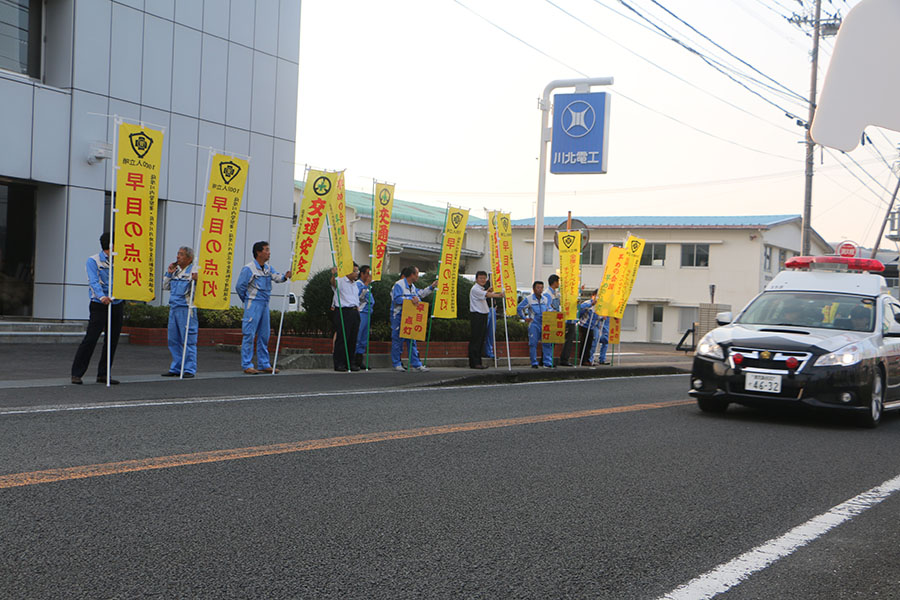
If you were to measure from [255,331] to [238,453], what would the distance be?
6545 mm

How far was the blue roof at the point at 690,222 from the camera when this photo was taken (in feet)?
142

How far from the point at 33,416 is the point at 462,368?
34.0ft

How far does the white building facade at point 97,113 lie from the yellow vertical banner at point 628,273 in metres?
8.68

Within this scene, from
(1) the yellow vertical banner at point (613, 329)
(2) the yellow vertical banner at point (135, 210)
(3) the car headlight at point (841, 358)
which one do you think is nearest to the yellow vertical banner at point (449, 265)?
(1) the yellow vertical banner at point (613, 329)

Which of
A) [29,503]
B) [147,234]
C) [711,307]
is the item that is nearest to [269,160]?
[147,234]

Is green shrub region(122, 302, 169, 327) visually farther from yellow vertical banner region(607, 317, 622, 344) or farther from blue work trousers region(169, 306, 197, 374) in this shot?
yellow vertical banner region(607, 317, 622, 344)

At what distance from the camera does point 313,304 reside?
53.1 feet

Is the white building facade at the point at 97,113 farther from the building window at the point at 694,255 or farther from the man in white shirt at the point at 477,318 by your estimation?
the building window at the point at 694,255

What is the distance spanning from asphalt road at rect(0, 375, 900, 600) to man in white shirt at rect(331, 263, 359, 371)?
4.99m

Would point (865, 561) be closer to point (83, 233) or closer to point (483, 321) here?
point (483, 321)

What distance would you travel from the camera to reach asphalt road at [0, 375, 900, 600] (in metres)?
3.70

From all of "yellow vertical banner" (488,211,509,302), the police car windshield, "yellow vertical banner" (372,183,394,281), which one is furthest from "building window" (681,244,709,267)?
the police car windshield

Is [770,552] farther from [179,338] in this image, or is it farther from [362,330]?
[362,330]

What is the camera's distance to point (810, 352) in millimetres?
9055
